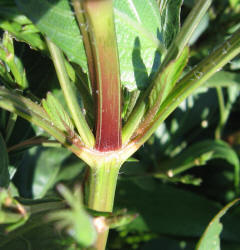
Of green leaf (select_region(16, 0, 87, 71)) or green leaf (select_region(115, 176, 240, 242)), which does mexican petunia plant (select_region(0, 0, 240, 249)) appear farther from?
green leaf (select_region(115, 176, 240, 242))

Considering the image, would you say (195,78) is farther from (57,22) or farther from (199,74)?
(57,22)

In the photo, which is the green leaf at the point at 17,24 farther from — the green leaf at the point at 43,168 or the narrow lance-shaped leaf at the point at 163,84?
the green leaf at the point at 43,168

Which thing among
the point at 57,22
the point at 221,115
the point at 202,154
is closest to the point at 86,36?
the point at 57,22

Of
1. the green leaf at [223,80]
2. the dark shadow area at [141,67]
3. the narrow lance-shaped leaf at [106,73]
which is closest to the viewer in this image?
the narrow lance-shaped leaf at [106,73]

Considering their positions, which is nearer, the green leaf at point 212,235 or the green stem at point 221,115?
the green leaf at point 212,235

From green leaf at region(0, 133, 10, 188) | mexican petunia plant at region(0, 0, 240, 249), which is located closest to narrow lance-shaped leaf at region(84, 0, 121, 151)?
mexican petunia plant at region(0, 0, 240, 249)

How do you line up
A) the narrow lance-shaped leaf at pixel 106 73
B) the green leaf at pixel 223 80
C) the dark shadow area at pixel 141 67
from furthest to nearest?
the green leaf at pixel 223 80, the dark shadow area at pixel 141 67, the narrow lance-shaped leaf at pixel 106 73

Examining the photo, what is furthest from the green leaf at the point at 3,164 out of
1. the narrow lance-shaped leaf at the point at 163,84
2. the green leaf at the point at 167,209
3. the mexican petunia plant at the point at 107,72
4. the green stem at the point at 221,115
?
the green stem at the point at 221,115

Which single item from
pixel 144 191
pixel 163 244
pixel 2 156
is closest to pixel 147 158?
pixel 144 191
